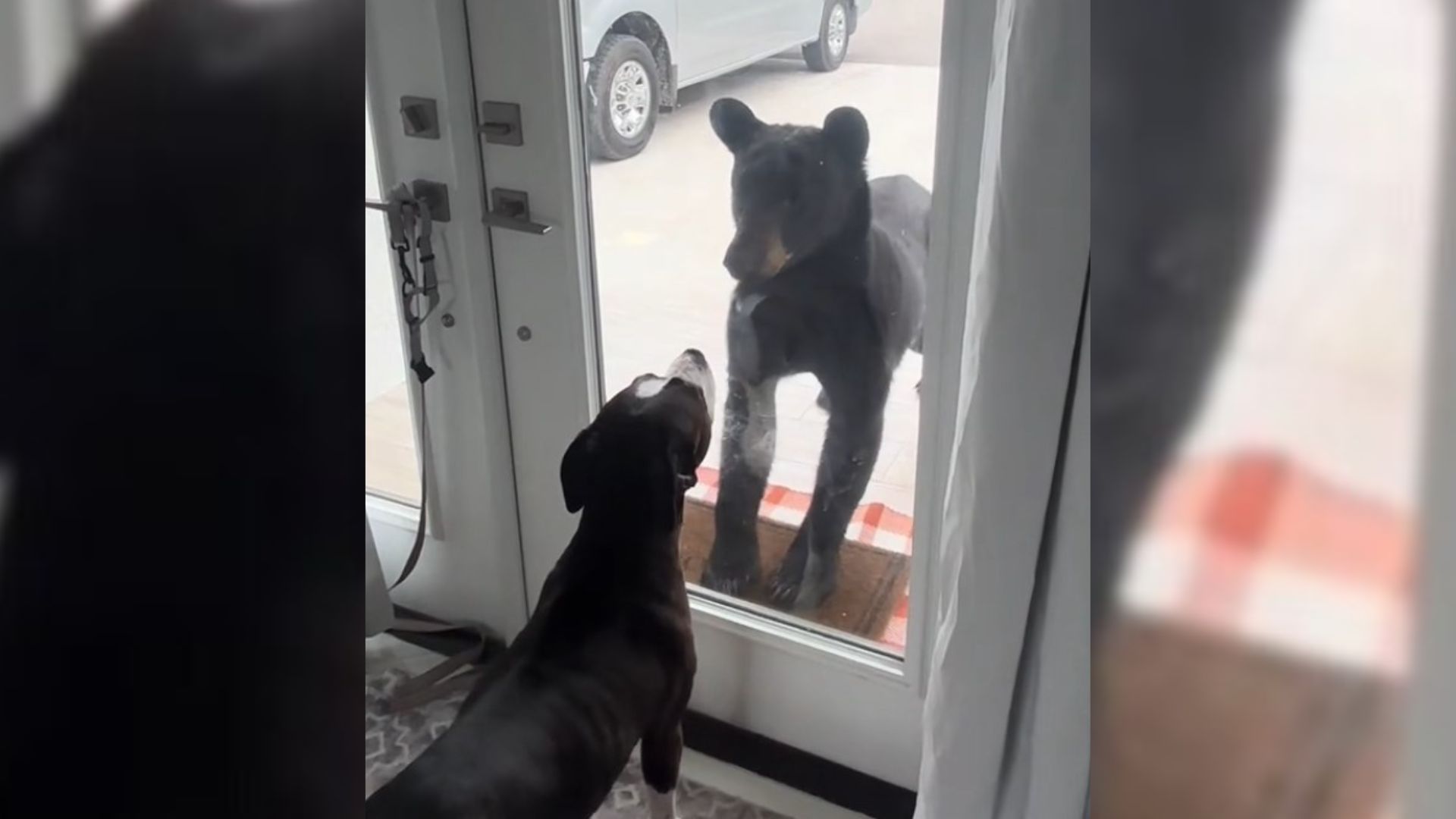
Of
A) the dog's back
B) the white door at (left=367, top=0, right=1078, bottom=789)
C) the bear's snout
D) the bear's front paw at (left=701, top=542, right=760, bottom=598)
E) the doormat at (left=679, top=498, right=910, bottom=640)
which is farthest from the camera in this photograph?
the bear's front paw at (left=701, top=542, right=760, bottom=598)

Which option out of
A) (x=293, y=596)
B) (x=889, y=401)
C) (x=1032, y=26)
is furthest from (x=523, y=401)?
(x=293, y=596)

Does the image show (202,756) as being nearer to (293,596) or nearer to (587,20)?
(293,596)

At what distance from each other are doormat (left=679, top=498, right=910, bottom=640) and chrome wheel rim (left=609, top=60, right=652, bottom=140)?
0.54m

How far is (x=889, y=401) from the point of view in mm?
1488

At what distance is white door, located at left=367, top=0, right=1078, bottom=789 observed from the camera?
4.48ft

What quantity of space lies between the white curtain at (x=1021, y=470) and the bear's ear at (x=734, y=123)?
31cm

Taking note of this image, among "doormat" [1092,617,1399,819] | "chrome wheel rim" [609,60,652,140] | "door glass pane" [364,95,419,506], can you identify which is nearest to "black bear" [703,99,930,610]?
"chrome wheel rim" [609,60,652,140]

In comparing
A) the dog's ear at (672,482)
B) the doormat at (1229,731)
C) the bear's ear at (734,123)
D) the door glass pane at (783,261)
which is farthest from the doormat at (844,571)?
the doormat at (1229,731)

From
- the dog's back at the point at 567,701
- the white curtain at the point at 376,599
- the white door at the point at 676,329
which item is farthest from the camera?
the white curtain at the point at 376,599

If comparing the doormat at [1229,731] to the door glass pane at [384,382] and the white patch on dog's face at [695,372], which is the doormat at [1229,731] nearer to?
the white patch on dog's face at [695,372]

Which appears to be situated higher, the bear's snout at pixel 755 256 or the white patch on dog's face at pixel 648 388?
the bear's snout at pixel 755 256

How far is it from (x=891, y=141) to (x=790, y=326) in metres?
0.31

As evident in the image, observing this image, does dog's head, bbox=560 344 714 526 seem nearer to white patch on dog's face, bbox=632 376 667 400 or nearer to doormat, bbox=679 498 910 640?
white patch on dog's face, bbox=632 376 667 400

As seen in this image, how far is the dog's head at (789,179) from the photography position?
138 cm
